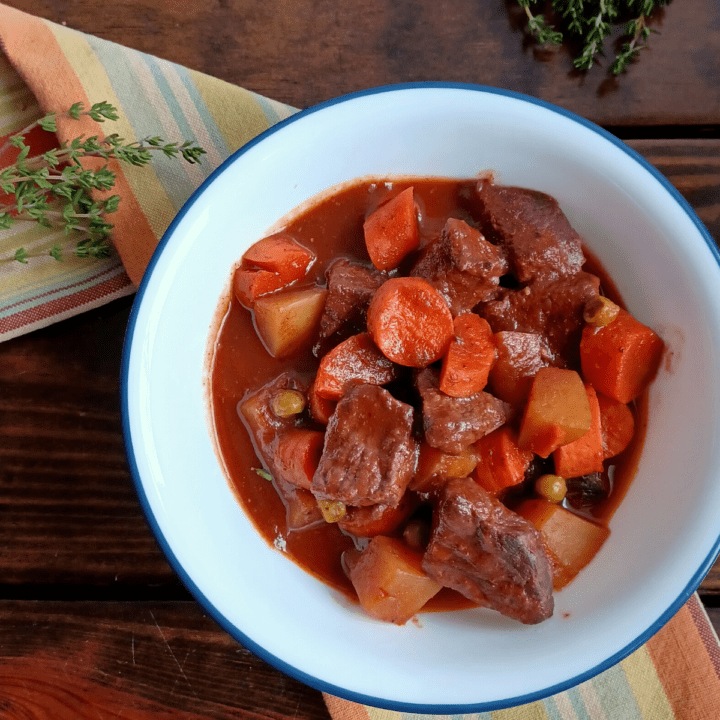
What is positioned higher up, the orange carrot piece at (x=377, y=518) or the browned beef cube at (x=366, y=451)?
the browned beef cube at (x=366, y=451)

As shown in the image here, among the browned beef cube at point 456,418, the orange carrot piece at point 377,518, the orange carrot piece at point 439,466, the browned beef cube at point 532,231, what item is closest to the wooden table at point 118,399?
the browned beef cube at point 532,231

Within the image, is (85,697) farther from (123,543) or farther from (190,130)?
(190,130)

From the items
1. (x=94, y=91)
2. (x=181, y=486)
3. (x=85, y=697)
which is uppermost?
(x=94, y=91)

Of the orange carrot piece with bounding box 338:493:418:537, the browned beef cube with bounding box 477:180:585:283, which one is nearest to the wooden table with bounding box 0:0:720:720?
the browned beef cube with bounding box 477:180:585:283

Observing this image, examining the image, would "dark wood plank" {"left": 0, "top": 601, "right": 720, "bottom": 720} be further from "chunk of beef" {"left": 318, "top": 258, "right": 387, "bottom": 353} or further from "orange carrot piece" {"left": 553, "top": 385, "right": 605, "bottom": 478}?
"chunk of beef" {"left": 318, "top": 258, "right": 387, "bottom": 353}

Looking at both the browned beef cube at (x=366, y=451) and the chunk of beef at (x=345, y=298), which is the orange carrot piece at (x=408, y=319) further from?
the browned beef cube at (x=366, y=451)

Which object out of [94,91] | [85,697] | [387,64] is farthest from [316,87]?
[85,697]

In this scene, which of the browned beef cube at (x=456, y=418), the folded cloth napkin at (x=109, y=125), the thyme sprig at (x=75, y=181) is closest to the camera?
the browned beef cube at (x=456, y=418)
